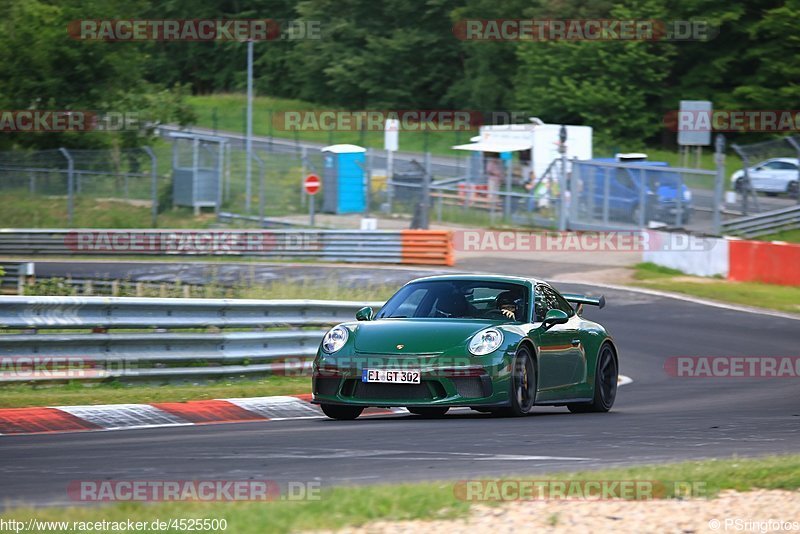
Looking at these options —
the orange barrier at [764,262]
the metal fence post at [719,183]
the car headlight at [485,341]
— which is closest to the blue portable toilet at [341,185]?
the metal fence post at [719,183]

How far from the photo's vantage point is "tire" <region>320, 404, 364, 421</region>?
1027 cm

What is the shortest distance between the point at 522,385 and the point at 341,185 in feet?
90.4

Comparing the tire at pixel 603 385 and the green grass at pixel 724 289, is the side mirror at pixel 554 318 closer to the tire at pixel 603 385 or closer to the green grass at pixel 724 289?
the tire at pixel 603 385

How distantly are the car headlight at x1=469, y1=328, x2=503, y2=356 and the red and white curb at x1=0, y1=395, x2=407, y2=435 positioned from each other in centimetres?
170

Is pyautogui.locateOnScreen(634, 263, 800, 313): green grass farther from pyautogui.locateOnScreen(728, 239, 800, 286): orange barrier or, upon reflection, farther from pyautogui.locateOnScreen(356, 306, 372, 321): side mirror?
pyautogui.locateOnScreen(356, 306, 372, 321): side mirror

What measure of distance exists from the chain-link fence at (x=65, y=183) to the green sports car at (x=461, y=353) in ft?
84.8

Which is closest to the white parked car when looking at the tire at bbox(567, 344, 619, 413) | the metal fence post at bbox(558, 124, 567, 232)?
the metal fence post at bbox(558, 124, 567, 232)

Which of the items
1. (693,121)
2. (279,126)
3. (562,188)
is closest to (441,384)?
(562,188)

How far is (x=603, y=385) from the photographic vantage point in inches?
466

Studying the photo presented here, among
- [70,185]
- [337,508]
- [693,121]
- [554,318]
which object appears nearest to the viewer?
[337,508]

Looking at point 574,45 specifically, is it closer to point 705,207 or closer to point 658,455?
point 705,207

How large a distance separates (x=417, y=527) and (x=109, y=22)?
42.5m

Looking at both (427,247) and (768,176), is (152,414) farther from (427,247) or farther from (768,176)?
(768,176)

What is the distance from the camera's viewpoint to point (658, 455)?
7.91 meters
